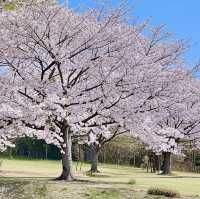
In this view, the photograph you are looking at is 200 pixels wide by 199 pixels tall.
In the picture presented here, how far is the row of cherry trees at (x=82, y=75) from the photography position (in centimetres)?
1800

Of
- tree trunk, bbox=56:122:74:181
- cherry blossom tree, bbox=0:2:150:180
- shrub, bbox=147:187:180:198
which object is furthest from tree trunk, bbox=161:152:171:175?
shrub, bbox=147:187:180:198

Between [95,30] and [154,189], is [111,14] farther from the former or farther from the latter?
[154,189]

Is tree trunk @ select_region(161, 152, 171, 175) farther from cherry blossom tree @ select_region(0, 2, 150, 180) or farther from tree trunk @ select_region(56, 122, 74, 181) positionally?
cherry blossom tree @ select_region(0, 2, 150, 180)

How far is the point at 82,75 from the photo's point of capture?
20172 millimetres

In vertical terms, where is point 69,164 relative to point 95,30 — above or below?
below

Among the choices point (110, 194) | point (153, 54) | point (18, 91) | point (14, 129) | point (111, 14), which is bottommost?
point (110, 194)

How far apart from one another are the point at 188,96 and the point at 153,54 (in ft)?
9.65

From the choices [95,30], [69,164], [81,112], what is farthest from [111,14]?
[69,164]

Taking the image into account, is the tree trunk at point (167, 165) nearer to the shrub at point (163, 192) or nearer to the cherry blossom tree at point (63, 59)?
the cherry blossom tree at point (63, 59)

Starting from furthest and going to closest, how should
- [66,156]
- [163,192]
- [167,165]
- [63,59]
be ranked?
[167,165] → [66,156] → [63,59] → [163,192]

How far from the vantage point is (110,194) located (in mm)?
15609

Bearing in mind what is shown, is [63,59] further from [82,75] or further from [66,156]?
[66,156]

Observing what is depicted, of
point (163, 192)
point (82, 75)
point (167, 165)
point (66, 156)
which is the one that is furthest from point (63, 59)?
point (167, 165)

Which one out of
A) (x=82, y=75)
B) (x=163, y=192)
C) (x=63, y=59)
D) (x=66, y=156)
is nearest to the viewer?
(x=163, y=192)
